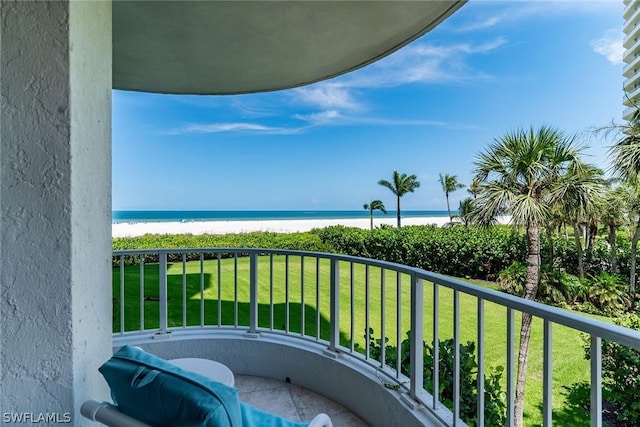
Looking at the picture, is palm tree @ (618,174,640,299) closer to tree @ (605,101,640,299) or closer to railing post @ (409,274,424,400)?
tree @ (605,101,640,299)

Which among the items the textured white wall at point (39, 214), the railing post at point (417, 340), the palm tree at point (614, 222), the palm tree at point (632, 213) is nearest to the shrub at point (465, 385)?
the railing post at point (417, 340)

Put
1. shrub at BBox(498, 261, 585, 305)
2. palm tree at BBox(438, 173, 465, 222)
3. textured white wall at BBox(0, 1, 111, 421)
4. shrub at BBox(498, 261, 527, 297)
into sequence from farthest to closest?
palm tree at BBox(438, 173, 465, 222) < shrub at BBox(498, 261, 527, 297) < shrub at BBox(498, 261, 585, 305) < textured white wall at BBox(0, 1, 111, 421)

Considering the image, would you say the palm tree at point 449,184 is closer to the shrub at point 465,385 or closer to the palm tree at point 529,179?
the palm tree at point 529,179

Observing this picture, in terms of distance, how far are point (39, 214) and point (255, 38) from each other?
1.85m

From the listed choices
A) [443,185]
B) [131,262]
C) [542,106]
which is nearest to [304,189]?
[443,185]

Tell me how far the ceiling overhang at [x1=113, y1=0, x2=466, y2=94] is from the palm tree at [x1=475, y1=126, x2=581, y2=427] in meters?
4.41

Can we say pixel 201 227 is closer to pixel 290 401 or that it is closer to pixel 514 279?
pixel 514 279

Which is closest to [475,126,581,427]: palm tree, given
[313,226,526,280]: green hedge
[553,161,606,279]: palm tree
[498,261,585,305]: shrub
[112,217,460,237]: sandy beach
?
[553,161,606,279]: palm tree

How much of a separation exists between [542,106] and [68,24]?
24184mm

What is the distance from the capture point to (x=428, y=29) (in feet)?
6.82

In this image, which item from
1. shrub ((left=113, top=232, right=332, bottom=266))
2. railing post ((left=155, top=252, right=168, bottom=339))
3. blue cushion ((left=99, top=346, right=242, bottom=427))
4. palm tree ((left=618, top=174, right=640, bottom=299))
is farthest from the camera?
shrub ((left=113, top=232, right=332, bottom=266))

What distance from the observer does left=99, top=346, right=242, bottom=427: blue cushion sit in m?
0.72

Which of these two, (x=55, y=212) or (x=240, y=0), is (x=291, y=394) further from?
(x=240, y=0)

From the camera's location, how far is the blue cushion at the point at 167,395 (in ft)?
2.36
